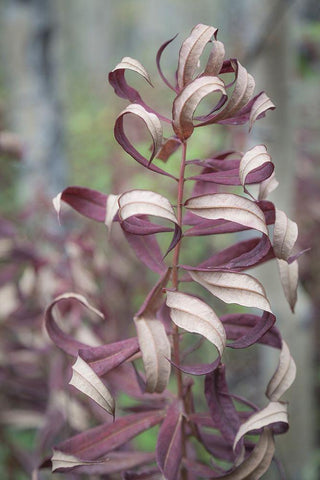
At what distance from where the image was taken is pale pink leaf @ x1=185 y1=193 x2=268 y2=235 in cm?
51

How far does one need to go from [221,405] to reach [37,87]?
153cm

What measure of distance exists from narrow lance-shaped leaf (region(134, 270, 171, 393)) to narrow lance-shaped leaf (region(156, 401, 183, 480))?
8 cm

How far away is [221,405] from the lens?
1.93 ft

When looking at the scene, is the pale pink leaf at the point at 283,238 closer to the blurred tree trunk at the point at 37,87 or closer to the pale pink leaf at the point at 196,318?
Answer: the pale pink leaf at the point at 196,318

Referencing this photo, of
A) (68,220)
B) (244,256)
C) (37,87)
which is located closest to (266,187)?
(244,256)

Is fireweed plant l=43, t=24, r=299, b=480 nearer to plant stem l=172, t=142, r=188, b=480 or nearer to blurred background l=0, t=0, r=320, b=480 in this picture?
plant stem l=172, t=142, r=188, b=480

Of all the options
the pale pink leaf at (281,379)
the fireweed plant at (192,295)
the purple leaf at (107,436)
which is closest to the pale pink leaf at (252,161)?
the fireweed plant at (192,295)

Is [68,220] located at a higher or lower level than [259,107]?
lower

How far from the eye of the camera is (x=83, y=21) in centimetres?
1031

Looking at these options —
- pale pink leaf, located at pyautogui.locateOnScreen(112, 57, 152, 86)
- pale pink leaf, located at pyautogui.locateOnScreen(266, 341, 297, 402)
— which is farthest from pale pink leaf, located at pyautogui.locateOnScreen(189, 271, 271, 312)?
pale pink leaf, located at pyautogui.locateOnScreen(112, 57, 152, 86)

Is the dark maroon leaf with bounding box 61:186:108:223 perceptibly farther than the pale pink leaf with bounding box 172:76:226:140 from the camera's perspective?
Yes

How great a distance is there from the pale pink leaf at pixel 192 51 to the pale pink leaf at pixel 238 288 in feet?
0.64

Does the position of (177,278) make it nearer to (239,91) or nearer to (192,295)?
(192,295)

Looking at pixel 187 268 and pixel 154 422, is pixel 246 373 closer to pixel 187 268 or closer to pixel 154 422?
pixel 154 422
